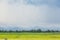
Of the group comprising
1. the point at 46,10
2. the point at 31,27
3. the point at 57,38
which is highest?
the point at 46,10

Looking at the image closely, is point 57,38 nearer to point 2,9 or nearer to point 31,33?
point 31,33

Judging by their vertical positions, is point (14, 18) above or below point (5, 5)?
below

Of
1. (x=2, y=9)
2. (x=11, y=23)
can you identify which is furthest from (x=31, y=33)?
(x=2, y=9)

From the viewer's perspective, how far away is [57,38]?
1711 mm

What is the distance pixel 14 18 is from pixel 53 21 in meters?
0.39

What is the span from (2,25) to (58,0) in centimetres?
61

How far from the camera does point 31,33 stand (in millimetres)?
1740

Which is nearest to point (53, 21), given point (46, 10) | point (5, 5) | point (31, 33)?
point (46, 10)

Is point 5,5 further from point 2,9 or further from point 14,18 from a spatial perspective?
point 14,18

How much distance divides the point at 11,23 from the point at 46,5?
0.39 metres

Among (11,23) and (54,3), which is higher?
(54,3)

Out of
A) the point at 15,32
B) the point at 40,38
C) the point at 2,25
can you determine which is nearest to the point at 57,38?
the point at 40,38

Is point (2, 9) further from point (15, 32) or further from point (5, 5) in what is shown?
point (15, 32)

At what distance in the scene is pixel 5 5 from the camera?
5.88 ft
